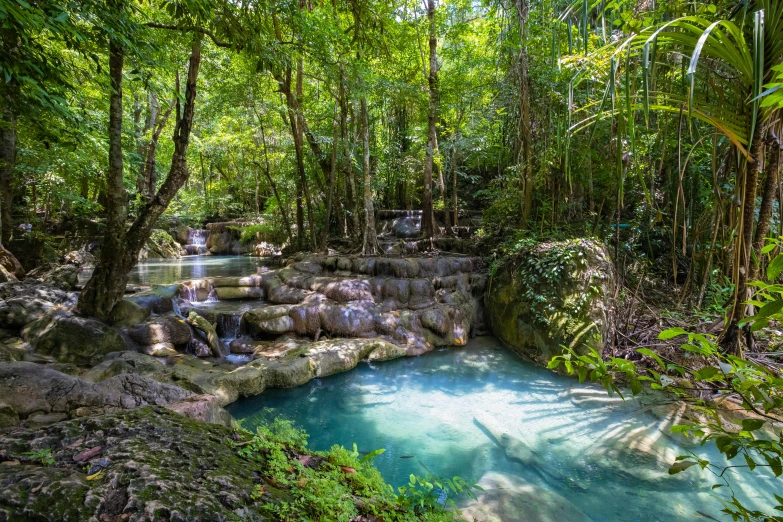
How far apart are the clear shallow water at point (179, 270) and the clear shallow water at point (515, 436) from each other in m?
7.13

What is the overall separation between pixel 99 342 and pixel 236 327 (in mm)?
2142

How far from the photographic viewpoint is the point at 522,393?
5.14m

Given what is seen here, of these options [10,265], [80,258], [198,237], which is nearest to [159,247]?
[198,237]

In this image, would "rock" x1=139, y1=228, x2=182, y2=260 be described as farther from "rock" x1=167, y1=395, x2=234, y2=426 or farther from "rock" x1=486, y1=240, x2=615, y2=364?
"rock" x1=486, y1=240, x2=615, y2=364

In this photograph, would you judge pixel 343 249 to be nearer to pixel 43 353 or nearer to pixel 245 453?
pixel 43 353

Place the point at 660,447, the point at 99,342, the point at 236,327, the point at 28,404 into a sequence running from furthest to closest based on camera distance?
the point at 236,327 < the point at 99,342 < the point at 660,447 < the point at 28,404

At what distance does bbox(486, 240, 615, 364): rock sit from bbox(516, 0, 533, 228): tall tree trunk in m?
1.28

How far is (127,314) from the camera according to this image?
598 centimetres

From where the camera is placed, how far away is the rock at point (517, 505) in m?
2.84

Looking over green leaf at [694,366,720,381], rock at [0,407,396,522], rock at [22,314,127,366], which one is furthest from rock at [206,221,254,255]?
green leaf at [694,366,720,381]

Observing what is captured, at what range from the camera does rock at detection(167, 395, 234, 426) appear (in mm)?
2888

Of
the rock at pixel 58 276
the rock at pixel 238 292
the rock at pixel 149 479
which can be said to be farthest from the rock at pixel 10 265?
the rock at pixel 149 479

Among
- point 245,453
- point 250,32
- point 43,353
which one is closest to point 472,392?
point 245,453

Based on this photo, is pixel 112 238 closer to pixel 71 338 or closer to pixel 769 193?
pixel 71 338
